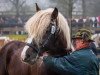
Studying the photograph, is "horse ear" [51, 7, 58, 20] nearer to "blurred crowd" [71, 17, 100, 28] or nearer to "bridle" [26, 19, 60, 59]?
"bridle" [26, 19, 60, 59]

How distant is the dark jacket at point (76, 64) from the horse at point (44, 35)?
0.20m

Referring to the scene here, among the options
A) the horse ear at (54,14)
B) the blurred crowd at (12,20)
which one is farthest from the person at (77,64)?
the blurred crowd at (12,20)

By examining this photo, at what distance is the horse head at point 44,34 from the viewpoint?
3.56 meters

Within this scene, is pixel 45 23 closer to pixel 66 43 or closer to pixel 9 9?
pixel 66 43

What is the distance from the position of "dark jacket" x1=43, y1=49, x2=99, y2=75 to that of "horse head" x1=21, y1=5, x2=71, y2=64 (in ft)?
0.65

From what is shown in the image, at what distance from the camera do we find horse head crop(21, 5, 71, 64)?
356cm

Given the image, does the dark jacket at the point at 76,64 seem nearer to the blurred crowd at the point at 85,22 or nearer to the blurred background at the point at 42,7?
the blurred background at the point at 42,7

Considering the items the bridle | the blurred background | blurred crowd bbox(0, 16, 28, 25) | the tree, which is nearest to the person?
the bridle

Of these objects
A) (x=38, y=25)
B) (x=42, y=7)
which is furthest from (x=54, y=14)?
(x=42, y=7)

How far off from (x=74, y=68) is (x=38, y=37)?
526mm

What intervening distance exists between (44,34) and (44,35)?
0.01 meters

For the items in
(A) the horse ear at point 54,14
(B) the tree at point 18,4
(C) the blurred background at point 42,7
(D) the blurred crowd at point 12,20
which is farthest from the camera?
(B) the tree at point 18,4

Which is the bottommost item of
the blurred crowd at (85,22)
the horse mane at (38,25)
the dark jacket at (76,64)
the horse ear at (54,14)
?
the dark jacket at (76,64)

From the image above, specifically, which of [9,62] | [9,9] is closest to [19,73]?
[9,62]
